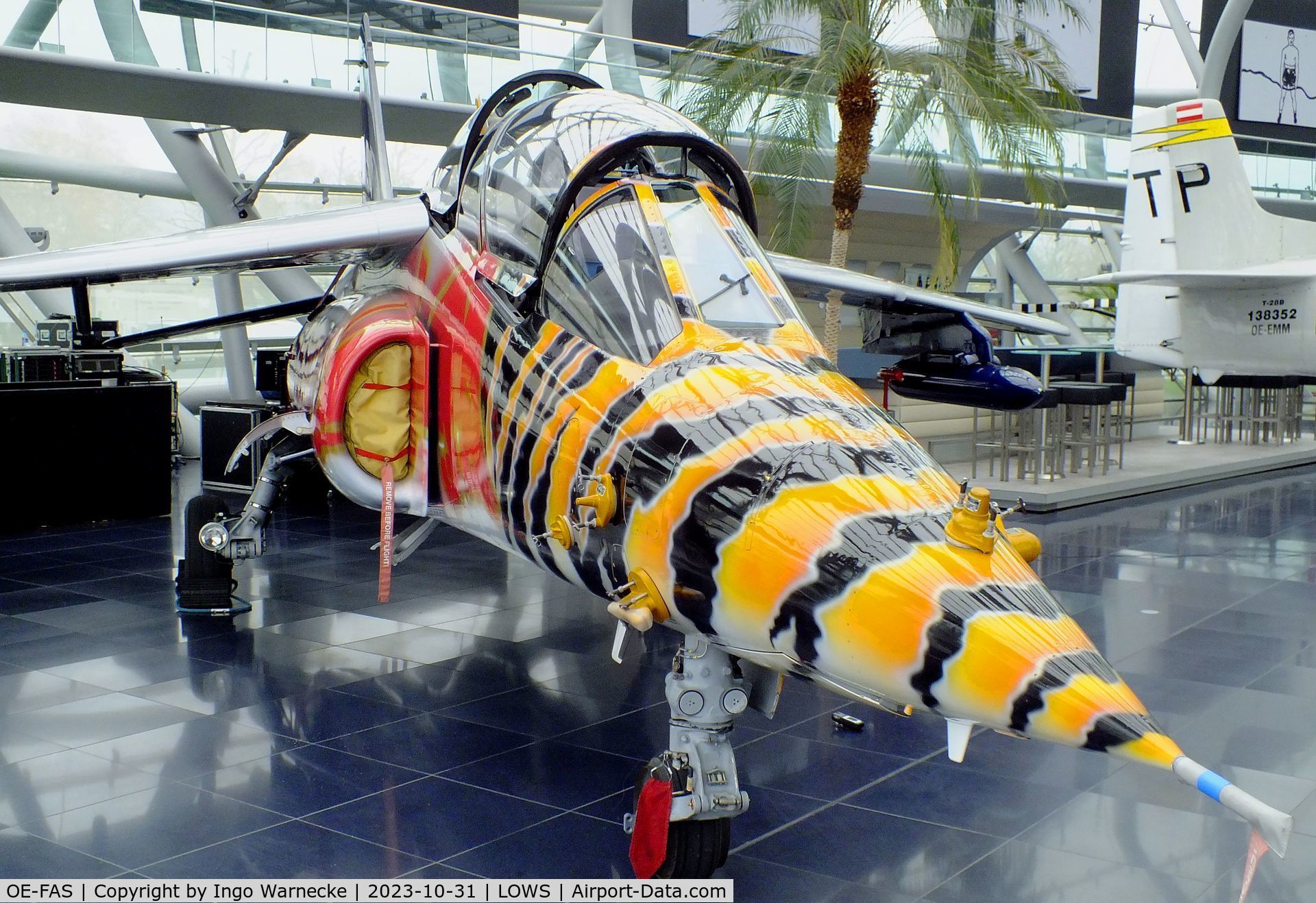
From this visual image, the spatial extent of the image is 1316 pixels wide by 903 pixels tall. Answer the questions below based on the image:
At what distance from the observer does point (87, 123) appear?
2338 cm

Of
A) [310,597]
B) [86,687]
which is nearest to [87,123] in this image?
[310,597]

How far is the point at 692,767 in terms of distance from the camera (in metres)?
3.97

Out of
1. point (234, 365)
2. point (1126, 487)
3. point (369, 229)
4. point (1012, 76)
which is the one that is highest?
point (1012, 76)

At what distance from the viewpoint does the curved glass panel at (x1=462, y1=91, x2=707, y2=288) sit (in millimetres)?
4738

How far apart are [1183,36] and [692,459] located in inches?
1126

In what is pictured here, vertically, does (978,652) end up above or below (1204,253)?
below

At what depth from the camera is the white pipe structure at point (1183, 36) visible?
27188 mm

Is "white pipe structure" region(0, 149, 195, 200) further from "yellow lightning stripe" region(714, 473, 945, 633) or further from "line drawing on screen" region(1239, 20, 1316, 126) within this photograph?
"line drawing on screen" region(1239, 20, 1316, 126)

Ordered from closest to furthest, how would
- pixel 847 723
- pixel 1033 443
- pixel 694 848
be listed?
pixel 694 848 < pixel 847 723 < pixel 1033 443

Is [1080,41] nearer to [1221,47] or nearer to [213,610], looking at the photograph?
[1221,47]

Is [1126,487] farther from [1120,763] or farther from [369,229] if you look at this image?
[369,229]

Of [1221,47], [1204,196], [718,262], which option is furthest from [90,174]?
[1221,47]

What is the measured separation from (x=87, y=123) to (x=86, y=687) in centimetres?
2035

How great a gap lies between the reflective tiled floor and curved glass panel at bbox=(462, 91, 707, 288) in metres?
2.38
